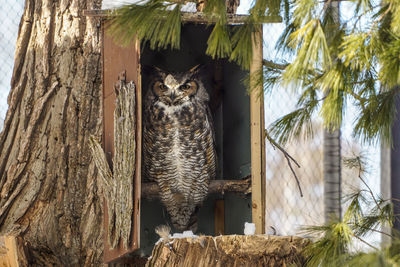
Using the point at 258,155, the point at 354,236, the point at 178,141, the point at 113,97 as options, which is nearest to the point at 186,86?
the point at 178,141

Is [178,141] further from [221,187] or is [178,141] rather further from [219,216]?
[219,216]

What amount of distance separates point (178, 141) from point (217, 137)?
1.17 feet

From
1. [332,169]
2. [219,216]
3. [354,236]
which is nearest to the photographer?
[354,236]

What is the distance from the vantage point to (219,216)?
3033 mm

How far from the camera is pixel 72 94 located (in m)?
2.98

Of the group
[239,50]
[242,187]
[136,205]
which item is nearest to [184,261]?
[136,205]

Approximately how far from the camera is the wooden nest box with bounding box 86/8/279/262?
93.0 inches

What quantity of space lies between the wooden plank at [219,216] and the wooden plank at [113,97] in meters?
0.67

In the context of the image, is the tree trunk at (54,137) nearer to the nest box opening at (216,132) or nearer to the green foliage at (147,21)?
the nest box opening at (216,132)

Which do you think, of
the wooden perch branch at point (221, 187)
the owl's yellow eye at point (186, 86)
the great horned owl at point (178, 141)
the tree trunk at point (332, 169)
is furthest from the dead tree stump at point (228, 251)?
the tree trunk at point (332, 169)

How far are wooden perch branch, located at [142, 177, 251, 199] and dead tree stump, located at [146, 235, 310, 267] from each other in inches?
18.0

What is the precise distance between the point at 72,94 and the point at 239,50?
4.32ft

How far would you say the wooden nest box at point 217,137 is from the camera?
2.36 meters

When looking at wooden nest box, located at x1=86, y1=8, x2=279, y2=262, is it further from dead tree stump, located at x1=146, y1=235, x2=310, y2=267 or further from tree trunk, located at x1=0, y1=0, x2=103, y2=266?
tree trunk, located at x1=0, y1=0, x2=103, y2=266
